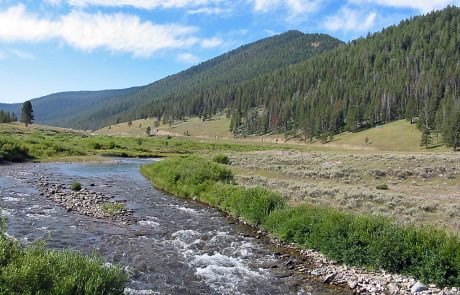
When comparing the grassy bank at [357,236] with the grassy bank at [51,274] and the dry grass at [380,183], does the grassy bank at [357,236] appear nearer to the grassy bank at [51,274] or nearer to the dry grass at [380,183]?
the dry grass at [380,183]

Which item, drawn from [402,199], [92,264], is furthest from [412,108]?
[92,264]

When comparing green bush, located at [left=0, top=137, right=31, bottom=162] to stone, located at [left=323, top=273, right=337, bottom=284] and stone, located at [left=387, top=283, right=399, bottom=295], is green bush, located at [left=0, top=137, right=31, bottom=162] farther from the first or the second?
Answer: stone, located at [left=387, top=283, right=399, bottom=295]

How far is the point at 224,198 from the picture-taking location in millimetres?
30234

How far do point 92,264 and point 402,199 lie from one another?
26753 mm

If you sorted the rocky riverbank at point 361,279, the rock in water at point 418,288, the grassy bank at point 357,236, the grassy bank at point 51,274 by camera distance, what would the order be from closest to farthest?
the grassy bank at point 51,274
the rock in water at point 418,288
the rocky riverbank at point 361,279
the grassy bank at point 357,236

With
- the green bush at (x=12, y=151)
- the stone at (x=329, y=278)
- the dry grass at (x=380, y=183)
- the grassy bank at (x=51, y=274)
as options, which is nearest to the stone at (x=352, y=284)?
the stone at (x=329, y=278)

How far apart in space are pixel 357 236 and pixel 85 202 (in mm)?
21059

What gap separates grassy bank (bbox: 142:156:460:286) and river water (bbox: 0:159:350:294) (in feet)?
4.77

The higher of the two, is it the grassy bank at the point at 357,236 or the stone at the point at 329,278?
the grassy bank at the point at 357,236

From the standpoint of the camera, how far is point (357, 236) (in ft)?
59.6

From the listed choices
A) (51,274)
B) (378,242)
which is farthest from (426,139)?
(51,274)

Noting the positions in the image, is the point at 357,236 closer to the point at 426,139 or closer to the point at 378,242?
the point at 378,242

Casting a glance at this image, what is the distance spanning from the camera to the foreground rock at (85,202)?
26297mm

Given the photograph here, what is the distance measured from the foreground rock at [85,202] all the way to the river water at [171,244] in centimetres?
72
